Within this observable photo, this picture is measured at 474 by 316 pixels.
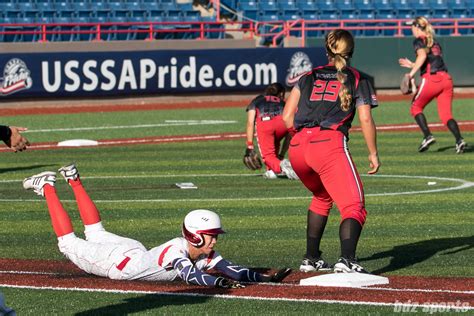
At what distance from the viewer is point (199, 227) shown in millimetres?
9609

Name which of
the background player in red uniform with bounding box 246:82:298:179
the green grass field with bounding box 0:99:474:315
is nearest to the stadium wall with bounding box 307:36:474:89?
the green grass field with bounding box 0:99:474:315

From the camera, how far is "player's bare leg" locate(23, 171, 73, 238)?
34.4 feet

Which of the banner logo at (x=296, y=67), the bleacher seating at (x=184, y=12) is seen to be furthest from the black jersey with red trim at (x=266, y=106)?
the banner logo at (x=296, y=67)

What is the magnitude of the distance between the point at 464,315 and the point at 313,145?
7.60 feet

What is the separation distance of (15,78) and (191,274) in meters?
25.2

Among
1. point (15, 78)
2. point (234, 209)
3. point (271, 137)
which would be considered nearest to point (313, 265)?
point (234, 209)

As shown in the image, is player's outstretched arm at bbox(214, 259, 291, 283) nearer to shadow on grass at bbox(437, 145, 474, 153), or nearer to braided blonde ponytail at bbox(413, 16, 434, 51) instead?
braided blonde ponytail at bbox(413, 16, 434, 51)

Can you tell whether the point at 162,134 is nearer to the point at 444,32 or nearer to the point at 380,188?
the point at 380,188

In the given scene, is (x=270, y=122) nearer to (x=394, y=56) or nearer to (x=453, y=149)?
(x=453, y=149)

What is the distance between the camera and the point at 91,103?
3550 centimetres

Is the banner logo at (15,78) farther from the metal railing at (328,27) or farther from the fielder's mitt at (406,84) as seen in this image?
the fielder's mitt at (406,84)

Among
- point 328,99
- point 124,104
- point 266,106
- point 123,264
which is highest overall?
point 328,99

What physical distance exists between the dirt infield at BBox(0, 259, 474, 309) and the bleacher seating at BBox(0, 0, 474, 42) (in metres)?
26.1

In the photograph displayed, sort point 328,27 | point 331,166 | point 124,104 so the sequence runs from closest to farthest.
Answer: point 331,166 < point 124,104 < point 328,27
